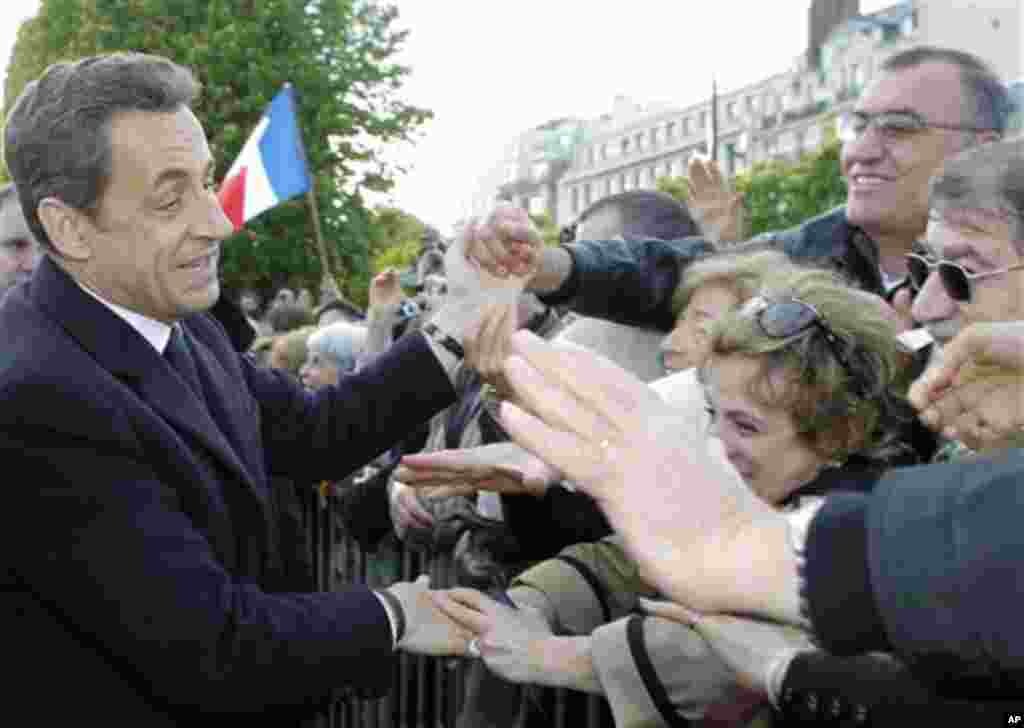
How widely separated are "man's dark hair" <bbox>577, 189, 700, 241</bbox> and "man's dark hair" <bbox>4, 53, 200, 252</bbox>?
1.81 m

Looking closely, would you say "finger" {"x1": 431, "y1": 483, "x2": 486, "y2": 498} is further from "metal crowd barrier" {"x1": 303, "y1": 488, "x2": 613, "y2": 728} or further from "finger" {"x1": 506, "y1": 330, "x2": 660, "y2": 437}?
"finger" {"x1": 506, "y1": 330, "x2": 660, "y2": 437}

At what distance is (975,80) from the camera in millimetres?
3699

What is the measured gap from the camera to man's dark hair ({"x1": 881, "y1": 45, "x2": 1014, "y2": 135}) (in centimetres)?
368

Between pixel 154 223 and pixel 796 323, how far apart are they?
1.33m

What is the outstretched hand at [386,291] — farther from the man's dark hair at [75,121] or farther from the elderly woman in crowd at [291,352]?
the man's dark hair at [75,121]

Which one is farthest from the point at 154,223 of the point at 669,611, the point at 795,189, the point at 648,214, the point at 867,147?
the point at 795,189

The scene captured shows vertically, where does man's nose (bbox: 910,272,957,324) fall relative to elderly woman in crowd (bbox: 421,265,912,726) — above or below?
above

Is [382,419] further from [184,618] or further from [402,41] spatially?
[402,41]

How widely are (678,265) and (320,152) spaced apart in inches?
1003

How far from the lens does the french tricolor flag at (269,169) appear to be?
33.6 feet

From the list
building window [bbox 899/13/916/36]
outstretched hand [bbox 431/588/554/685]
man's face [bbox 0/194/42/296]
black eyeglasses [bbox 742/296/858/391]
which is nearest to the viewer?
outstretched hand [bbox 431/588/554/685]

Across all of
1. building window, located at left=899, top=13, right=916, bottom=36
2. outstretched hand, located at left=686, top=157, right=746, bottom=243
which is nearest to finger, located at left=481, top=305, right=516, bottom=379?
outstretched hand, located at left=686, top=157, right=746, bottom=243

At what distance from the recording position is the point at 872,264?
12.1ft

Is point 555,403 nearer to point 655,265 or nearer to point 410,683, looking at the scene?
point 655,265
